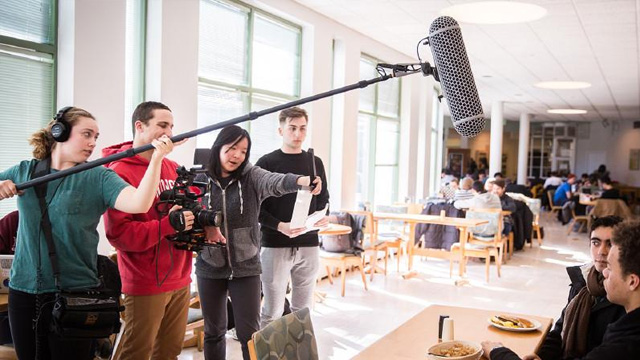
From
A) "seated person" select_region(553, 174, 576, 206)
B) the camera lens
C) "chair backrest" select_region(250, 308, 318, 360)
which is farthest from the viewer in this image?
"seated person" select_region(553, 174, 576, 206)

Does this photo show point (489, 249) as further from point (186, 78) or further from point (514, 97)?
point (514, 97)

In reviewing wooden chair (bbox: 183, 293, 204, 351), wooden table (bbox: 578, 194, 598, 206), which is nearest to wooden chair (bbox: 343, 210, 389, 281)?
wooden chair (bbox: 183, 293, 204, 351)

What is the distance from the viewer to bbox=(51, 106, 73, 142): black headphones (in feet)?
7.30

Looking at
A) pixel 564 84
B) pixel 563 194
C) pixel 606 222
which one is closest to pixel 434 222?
pixel 606 222

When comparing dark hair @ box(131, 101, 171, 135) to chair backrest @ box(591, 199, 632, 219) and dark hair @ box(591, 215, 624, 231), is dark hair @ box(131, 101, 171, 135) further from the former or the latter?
chair backrest @ box(591, 199, 632, 219)

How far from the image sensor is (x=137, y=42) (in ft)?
15.8

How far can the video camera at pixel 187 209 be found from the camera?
2451 mm

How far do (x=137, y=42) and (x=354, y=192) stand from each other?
421 centimetres

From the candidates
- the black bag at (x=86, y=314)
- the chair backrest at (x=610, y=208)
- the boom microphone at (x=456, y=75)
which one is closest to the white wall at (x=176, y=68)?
the black bag at (x=86, y=314)

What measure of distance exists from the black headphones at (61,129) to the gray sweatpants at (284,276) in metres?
1.62

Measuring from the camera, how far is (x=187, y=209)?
2.47 m

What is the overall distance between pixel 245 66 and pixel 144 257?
3949 millimetres

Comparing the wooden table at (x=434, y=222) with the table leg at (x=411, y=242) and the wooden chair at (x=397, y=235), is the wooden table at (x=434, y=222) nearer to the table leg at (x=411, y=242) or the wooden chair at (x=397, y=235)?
the table leg at (x=411, y=242)

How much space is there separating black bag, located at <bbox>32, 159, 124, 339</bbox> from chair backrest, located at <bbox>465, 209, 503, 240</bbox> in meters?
6.58
